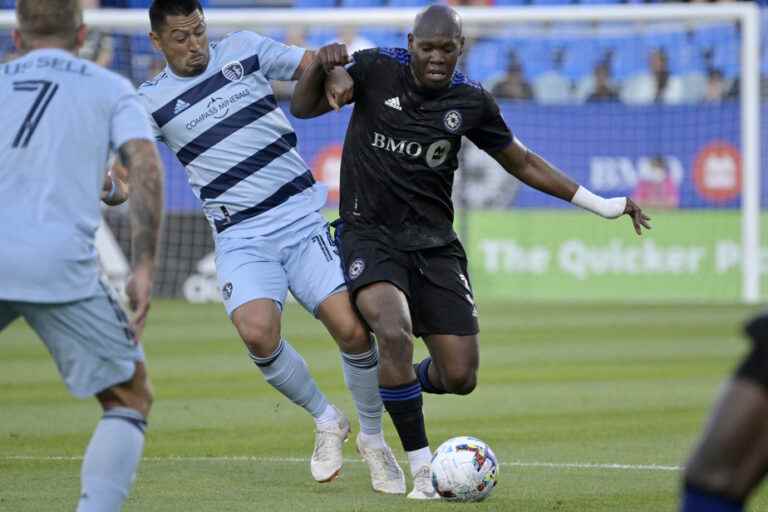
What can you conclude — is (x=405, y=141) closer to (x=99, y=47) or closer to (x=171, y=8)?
(x=171, y=8)

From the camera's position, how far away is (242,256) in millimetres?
7367

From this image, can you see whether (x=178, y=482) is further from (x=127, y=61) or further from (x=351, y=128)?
(x=127, y=61)

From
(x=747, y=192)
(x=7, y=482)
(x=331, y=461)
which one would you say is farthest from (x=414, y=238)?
(x=747, y=192)

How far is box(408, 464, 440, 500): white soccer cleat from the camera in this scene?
6789 millimetres

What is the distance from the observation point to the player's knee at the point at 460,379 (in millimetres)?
7203

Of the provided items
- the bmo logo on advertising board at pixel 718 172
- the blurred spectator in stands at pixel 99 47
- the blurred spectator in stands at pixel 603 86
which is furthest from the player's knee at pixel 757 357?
the blurred spectator in stands at pixel 603 86

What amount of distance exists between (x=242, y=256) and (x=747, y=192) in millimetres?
12448

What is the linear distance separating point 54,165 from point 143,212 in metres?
0.35

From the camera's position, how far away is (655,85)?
20.9 metres

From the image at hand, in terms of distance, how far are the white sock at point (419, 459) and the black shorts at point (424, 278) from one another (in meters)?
0.62

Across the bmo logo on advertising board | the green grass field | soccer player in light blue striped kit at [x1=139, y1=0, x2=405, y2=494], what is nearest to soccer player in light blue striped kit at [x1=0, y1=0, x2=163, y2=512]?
the green grass field

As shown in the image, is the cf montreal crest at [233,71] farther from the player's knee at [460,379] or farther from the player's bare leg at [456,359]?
the player's knee at [460,379]

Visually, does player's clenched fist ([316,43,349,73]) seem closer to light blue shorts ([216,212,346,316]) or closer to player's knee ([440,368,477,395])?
light blue shorts ([216,212,346,316])

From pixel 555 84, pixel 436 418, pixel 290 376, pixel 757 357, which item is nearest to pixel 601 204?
pixel 290 376
